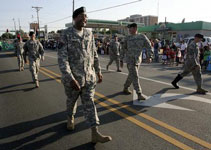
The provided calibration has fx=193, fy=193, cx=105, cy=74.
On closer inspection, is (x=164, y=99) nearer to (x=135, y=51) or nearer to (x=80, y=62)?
(x=135, y=51)

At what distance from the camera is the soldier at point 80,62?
9.47 ft

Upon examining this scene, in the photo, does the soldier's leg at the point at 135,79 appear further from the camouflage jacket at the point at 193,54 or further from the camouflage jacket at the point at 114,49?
the camouflage jacket at the point at 114,49

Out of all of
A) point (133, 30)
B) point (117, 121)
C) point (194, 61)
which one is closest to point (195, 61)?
point (194, 61)

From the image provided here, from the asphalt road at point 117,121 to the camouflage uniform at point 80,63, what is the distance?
0.71m

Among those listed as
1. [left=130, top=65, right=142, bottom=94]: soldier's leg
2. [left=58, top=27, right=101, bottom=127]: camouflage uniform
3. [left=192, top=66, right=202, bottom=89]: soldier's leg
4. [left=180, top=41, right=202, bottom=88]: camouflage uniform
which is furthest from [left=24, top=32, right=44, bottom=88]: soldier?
[left=192, top=66, right=202, bottom=89]: soldier's leg

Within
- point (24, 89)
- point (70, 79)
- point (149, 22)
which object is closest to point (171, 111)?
point (70, 79)

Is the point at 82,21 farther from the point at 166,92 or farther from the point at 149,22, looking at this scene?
the point at 149,22

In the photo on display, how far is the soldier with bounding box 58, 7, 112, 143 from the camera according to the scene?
114 inches

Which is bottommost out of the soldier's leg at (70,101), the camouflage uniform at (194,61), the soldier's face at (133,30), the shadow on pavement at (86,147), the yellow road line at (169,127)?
the shadow on pavement at (86,147)

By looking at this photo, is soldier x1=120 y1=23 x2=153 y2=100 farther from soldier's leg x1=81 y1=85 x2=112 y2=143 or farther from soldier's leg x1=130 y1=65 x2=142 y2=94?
soldier's leg x1=81 y1=85 x2=112 y2=143

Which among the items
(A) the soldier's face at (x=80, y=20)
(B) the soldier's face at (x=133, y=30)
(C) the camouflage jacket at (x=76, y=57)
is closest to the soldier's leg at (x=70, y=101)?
(C) the camouflage jacket at (x=76, y=57)

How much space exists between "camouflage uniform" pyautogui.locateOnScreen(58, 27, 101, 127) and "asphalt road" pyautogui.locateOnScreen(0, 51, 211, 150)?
2.32 ft

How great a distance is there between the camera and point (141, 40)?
5160mm

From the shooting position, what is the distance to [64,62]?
2.88 m
